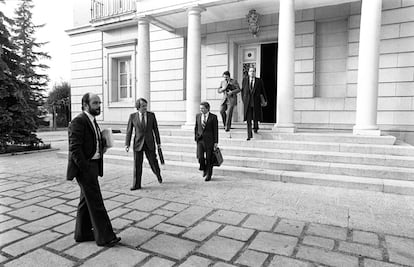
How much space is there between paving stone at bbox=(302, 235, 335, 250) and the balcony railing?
44.4 ft

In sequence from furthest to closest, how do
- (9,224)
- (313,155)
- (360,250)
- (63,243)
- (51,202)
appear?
(313,155) → (51,202) → (9,224) → (63,243) → (360,250)

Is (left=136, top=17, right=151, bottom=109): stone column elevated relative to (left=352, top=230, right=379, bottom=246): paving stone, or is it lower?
elevated

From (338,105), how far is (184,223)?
8307mm

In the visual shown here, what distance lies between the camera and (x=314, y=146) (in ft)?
25.8

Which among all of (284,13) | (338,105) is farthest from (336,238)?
(338,105)

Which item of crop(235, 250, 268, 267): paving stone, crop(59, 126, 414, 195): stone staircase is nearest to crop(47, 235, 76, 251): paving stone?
crop(235, 250, 268, 267): paving stone

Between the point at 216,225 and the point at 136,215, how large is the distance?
1.29 meters

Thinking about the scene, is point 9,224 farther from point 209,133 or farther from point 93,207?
point 209,133

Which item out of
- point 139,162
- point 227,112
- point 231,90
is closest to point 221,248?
point 139,162

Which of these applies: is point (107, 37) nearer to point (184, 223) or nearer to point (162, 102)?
point (162, 102)

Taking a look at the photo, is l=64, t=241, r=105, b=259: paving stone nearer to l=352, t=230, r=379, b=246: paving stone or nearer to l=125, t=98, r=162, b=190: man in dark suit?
l=125, t=98, r=162, b=190: man in dark suit

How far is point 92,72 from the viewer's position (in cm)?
1627

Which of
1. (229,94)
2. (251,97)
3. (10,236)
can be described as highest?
(229,94)

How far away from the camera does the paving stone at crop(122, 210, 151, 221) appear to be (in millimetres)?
4425
